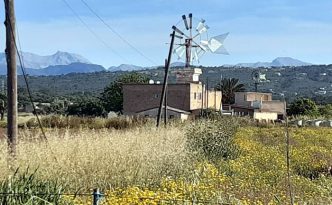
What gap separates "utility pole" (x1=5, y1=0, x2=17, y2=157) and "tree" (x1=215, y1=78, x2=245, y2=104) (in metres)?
98.9

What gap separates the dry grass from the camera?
12508 millimetres

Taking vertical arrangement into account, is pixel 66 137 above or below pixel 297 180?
above

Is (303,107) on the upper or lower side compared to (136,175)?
lower

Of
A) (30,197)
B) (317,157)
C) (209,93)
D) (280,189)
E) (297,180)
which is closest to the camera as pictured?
(30,197)

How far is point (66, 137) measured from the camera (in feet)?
50.6

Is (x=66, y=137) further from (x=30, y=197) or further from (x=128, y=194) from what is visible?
(x=30, y=197)

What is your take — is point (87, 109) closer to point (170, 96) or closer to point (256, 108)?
point (170, 96)

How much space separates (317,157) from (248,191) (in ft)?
34.8

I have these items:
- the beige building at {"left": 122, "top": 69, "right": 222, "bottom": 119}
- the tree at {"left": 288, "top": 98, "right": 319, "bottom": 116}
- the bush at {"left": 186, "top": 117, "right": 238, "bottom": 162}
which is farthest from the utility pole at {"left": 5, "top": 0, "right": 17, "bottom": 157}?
the tree at {"left": 288, "top": 98, "right": 319, "bottom": 116}

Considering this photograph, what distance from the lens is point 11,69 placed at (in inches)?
547

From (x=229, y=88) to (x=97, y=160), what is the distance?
4059 inches

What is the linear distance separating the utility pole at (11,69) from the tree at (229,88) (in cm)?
9889

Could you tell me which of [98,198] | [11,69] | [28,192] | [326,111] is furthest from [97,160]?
[326,111]

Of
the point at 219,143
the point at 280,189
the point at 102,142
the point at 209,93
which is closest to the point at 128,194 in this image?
the point at 280,189
